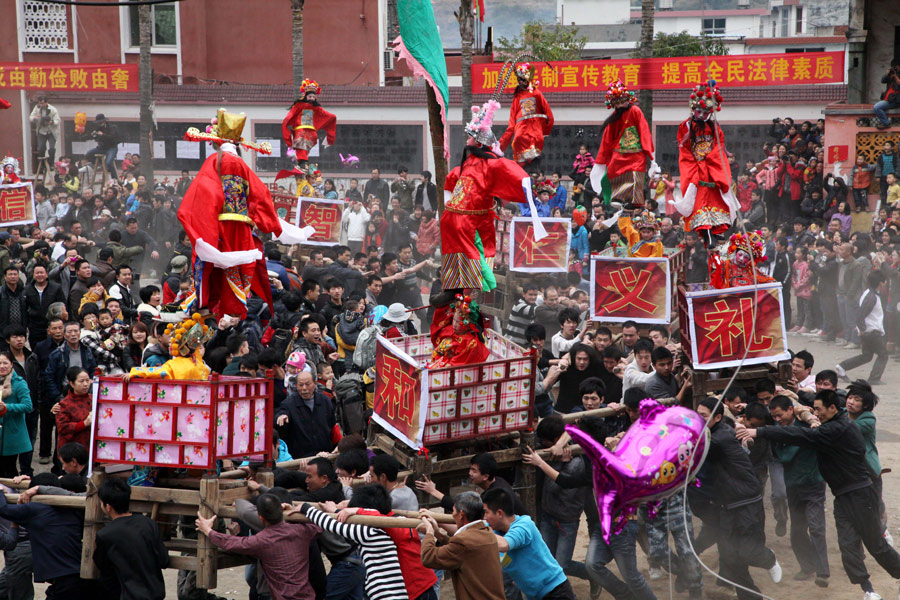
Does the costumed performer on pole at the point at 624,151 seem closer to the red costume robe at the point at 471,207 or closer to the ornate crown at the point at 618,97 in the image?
the ornate crown at the point at 618,97

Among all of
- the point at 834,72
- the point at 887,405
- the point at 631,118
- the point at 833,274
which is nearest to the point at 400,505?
the point at 631,118

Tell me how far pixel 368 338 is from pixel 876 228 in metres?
10.5

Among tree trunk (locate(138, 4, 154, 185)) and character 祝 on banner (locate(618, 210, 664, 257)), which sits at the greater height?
tree trunk (locate(138, 4, 154, 185))

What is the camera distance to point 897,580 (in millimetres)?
8258

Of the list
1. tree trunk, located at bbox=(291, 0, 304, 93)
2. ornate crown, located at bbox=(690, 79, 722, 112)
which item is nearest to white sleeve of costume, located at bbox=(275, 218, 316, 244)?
ornate crown, located at bbox=(690, 79, 722, 112)

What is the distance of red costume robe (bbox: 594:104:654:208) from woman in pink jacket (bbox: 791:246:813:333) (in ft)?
14.3

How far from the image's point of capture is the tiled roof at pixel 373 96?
20.9 meters

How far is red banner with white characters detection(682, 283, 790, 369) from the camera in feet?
30.1

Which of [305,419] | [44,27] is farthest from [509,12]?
[305,419]

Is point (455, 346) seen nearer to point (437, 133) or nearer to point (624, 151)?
point (437, 133)

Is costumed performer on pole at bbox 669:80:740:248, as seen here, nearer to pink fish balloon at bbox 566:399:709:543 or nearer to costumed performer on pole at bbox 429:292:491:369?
costumed performer on pole at bbox 429:292:491:369

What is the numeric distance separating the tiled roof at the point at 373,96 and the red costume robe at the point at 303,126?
6.70 metres

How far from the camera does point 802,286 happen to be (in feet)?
51.4

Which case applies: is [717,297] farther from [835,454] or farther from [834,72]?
[834,72]
